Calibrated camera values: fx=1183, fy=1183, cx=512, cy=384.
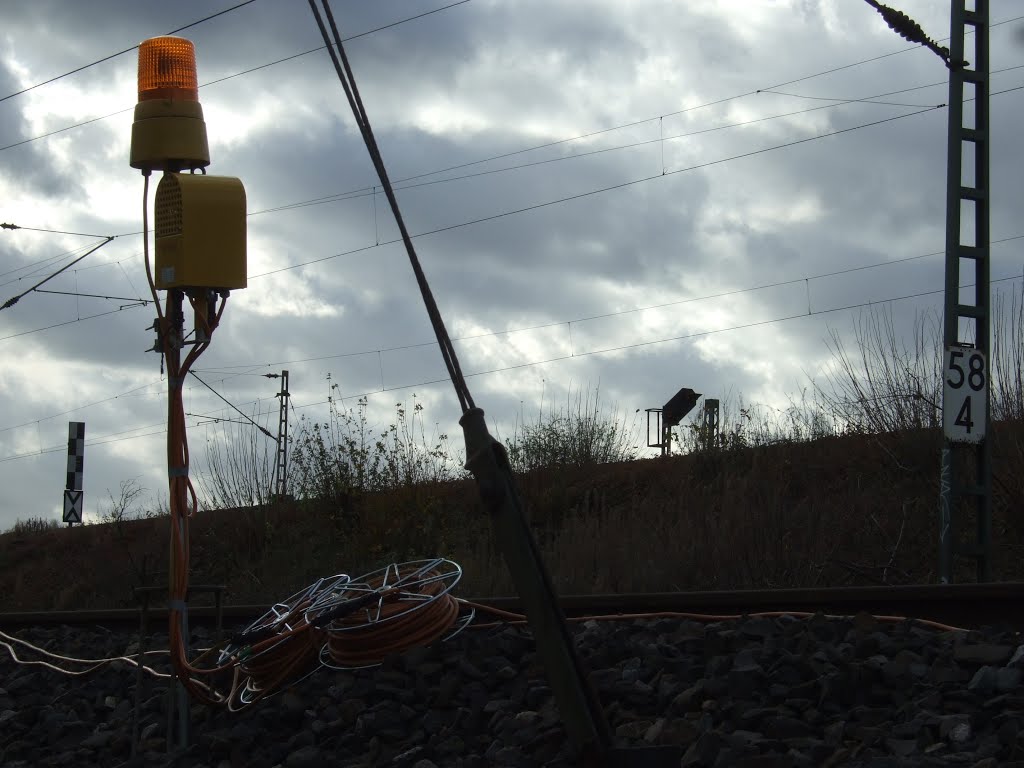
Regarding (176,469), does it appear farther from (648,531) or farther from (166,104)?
(648,531)

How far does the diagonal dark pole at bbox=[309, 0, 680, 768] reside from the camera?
2525 mm

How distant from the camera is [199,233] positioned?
622 centimetres

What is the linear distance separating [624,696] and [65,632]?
6422 mm

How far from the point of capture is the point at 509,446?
1669cm

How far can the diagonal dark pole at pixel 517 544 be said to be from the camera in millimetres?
2525

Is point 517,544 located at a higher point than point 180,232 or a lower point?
lower

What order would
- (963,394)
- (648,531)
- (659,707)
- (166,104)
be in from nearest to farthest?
(659,707) → (166,104) → (963,394) → (648,531)

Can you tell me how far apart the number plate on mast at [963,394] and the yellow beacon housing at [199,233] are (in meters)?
6.98

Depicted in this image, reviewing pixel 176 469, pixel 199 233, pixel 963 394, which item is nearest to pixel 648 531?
pixel 963 394

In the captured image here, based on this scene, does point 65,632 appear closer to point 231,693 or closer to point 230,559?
point 231,693

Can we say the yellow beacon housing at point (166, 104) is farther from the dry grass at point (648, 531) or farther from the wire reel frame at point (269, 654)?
the wire reel frame at point (269, 654)

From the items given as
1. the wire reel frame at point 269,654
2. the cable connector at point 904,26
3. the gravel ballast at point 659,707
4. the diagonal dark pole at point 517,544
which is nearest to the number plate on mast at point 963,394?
the cable connector at point 904,26

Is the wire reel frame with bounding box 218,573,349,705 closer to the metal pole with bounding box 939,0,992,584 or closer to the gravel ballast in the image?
the gravel ballast

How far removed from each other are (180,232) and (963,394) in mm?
7529
